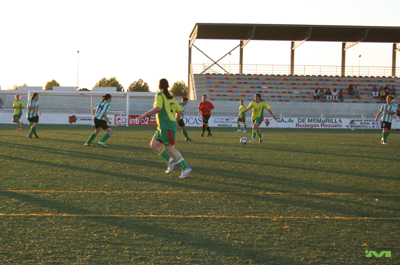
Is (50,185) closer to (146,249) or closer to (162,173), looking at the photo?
(162,173)

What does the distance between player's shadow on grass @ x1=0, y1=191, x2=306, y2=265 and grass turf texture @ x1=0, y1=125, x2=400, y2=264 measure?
1cm

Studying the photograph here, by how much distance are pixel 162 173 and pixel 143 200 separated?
231 cm

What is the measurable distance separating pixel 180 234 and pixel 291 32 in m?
36.6

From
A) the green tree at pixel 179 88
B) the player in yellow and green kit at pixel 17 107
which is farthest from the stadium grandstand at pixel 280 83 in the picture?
the green tree at pixel 179 88

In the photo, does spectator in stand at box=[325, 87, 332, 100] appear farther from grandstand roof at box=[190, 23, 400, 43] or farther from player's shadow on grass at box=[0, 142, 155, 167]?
player's shadow on grass at box=[0, 142, 155, 167]

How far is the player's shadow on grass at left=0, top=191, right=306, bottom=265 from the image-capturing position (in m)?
3.35

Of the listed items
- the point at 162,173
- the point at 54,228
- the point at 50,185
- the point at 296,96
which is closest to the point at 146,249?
the point at 54,228

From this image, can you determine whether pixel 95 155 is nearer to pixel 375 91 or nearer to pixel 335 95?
pixel 335 95

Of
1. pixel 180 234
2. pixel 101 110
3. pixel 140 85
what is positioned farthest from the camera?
pixel 140 85

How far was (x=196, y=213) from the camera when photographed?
468 centimetres

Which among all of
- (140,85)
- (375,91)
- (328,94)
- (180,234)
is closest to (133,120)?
(328,94)

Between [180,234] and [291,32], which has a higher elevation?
[291,32]

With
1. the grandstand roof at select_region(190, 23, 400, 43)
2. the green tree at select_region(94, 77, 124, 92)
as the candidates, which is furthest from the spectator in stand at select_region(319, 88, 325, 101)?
the green tree at select_region(94, 77, 124, 92)

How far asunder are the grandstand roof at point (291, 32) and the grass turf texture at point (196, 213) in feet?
96.7
